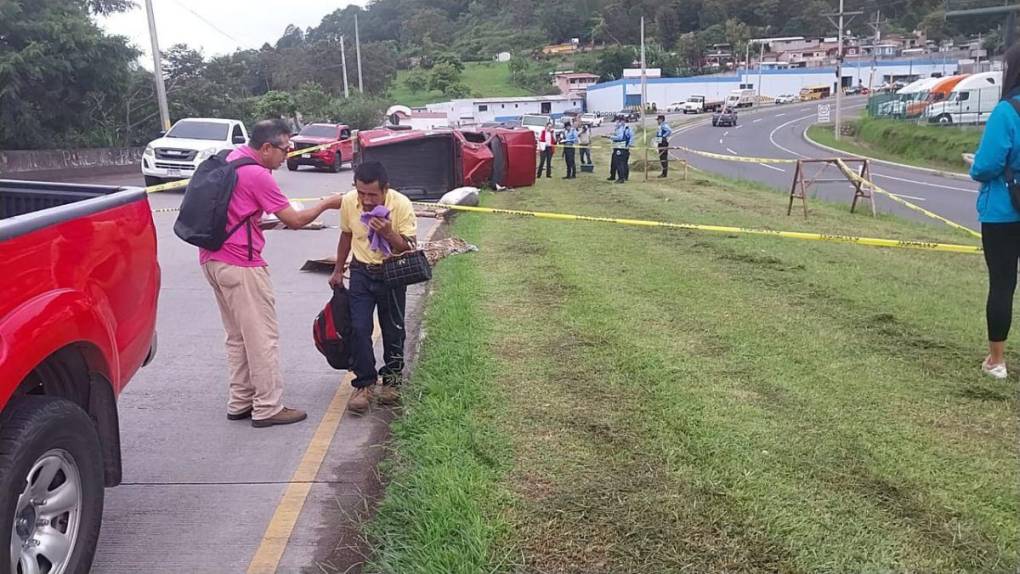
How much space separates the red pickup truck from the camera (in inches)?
109

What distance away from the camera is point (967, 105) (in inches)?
1670

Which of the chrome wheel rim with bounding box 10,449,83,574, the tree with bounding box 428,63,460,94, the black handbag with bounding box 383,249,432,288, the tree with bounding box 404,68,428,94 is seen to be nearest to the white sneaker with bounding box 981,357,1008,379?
the black handbag with bounding box 383,249,432,288

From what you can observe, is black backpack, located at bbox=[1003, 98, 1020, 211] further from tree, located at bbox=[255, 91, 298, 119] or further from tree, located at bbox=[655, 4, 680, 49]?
tree, located at bbox=[655, 4, 680, 49]

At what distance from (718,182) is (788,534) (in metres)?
19.9

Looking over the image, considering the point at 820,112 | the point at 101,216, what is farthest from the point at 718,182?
the point at 820,112

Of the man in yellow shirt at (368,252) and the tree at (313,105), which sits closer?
the man in yellow shirt at (368,252)

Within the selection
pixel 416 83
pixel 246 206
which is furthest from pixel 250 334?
pixel 416 83

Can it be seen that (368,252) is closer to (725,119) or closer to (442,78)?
(725,119)

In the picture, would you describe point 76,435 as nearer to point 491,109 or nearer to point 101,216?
point 101,216

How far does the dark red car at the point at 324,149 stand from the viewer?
1122 inches

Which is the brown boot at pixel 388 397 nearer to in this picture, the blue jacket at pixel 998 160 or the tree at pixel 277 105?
the blue jacket at pixel 998 160

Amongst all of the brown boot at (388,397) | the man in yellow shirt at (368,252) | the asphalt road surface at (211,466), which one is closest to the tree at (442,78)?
the asphalt road surface at (211,466)

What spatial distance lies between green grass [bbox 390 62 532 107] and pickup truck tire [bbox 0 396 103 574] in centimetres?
10075

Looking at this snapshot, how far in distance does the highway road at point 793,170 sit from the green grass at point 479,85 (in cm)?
4523
